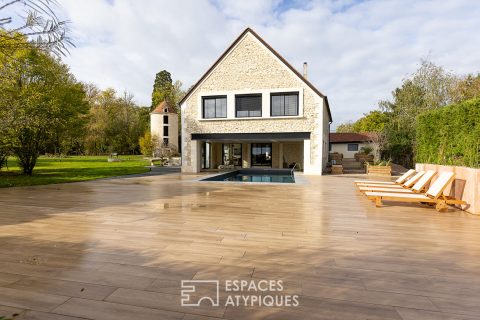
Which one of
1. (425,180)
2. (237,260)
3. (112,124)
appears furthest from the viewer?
(112,124)

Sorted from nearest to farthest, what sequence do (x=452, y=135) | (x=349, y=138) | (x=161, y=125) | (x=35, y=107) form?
(x=452, y=135) → (x=35, y=107) → (x=349, y=138) → (x=161, y=125)

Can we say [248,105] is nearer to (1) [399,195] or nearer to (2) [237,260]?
(1) [399,195]

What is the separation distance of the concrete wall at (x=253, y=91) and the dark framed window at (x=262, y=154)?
6.70 m

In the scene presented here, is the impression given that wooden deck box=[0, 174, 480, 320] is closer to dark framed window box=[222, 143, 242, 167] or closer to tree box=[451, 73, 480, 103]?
dark framed window box=[222, 143, 242, 167]

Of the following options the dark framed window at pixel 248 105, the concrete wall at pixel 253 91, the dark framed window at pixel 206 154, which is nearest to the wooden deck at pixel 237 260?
the concrete wall at pixel 253 91

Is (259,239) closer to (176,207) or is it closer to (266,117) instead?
(176,207)

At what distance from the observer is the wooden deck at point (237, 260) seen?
272 cm

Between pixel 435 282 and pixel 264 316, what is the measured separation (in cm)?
233

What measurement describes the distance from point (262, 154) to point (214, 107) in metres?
8.17

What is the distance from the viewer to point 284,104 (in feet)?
64.9

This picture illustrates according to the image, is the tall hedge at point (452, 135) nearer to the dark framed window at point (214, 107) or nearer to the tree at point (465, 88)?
the dark framed window at point (214, 107)

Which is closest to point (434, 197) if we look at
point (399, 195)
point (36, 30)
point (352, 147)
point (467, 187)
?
point (399, 195)

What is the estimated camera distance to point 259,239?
16.1ft

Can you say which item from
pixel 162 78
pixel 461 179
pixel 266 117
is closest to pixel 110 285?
pixel 461 179
